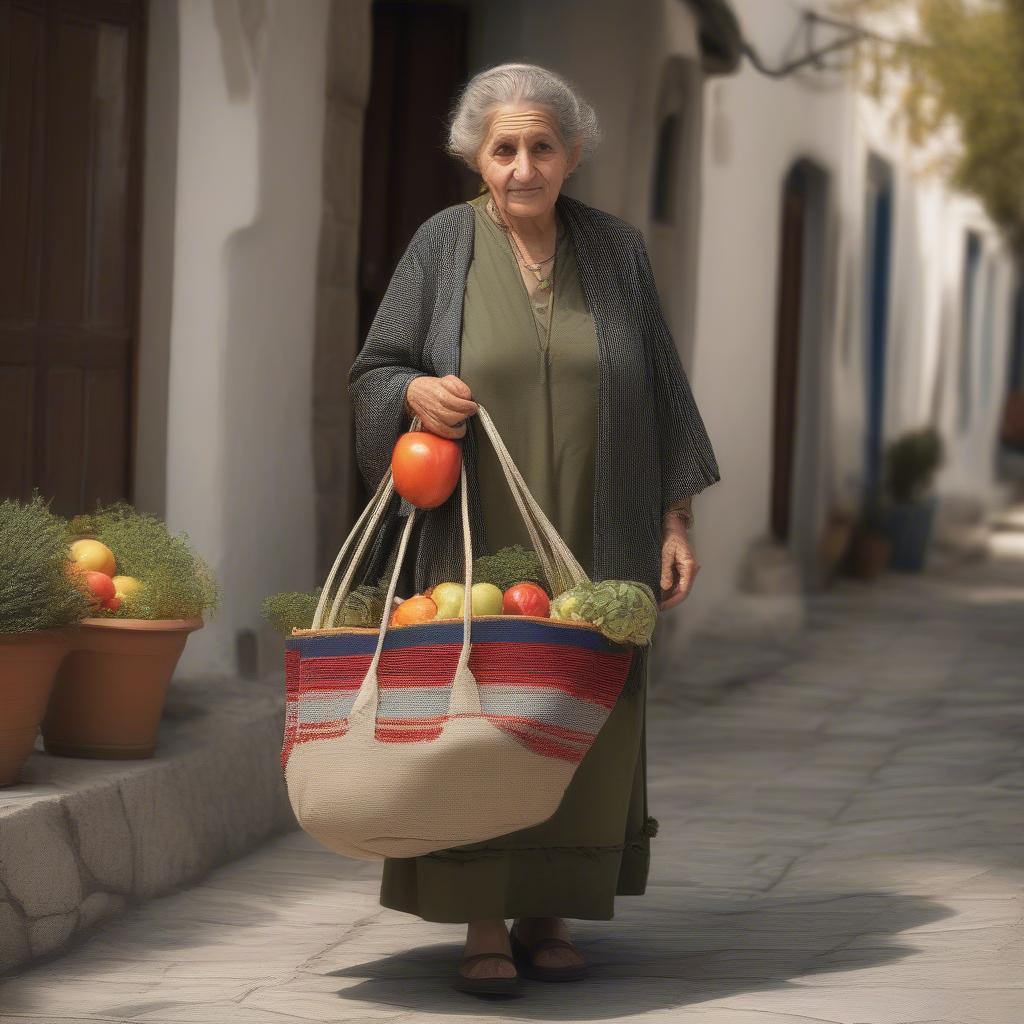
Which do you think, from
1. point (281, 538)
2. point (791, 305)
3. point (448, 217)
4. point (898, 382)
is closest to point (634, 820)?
point (448, 217)

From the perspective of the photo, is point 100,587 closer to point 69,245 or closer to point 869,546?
point 69,245

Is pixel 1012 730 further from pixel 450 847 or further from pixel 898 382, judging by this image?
pixel 898 382

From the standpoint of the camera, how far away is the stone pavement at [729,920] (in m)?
3.82

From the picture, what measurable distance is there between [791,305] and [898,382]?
11.2 ft

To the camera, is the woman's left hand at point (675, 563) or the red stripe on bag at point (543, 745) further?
the woman's left hand at point (675, 563)

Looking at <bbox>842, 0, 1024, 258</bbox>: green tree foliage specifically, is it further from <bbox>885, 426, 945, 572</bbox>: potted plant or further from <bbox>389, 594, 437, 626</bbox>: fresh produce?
<bbox>389, 594, 437, 626</bbox>: fresh produce

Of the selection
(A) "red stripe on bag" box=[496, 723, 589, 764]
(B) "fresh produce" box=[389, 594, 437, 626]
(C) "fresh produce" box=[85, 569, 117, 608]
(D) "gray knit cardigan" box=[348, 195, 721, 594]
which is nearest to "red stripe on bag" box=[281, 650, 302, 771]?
(B) "fresh produce" box=[389, 594, 437, 626]

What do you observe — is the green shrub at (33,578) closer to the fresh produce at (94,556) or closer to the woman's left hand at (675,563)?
the fresh produce at (94,556)

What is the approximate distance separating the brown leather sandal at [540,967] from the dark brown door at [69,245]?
180 cm

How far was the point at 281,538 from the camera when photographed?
5.88 m

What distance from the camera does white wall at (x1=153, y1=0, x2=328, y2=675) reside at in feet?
18.2

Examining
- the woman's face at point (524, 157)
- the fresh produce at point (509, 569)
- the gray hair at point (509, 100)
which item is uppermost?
the gray hair at point (509, 100)

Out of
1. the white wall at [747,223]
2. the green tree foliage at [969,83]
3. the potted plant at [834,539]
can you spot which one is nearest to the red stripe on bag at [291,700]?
the white wall at [747,223]

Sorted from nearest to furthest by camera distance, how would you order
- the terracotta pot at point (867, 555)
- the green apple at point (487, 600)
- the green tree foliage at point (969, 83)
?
the green apple at point (487, 600)
the terracotta pot at point (867, 555)
the green tree foliage at point (969, 83)
